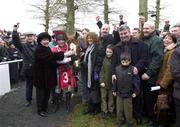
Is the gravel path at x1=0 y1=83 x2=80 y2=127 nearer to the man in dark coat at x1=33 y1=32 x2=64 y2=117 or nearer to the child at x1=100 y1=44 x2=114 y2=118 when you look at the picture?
the man in dark coat at x1=33 y1=32 x2=64 y2=117

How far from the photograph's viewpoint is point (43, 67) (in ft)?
29.9

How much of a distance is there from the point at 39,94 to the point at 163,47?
3.33 m

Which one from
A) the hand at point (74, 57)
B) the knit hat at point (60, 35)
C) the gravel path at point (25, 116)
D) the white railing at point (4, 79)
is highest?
the knit hat at point (60, 35)

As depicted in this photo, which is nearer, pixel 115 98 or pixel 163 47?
pixel 163 47

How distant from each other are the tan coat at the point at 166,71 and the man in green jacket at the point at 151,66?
0.32 ft

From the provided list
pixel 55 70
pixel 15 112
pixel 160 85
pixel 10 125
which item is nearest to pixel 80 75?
pixel 55 70

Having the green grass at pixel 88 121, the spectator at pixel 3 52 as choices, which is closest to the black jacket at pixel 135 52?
the green grass at pixel 88 121

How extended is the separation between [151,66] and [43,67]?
111 inches

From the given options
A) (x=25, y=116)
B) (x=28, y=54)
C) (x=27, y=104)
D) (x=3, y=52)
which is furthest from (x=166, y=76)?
(x=3, y=52)

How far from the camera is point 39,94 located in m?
9.23

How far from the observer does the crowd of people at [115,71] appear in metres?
7.61

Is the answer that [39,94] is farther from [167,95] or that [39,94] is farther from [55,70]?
[167,95]

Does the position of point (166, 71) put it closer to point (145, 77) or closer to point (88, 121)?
point (145, 77)

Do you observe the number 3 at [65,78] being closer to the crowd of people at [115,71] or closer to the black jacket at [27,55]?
the crowd of people at [115,71]
